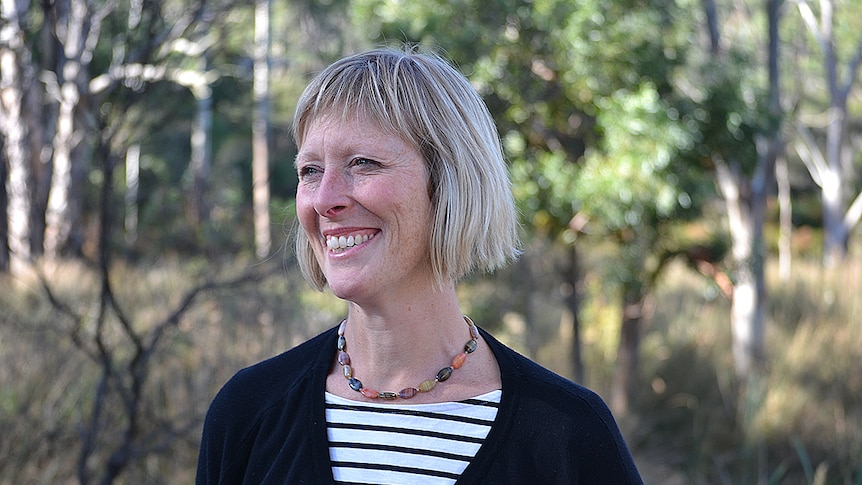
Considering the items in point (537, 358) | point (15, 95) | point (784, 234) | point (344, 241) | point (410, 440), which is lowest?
point (537, 358)

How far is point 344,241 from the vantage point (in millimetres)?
1784

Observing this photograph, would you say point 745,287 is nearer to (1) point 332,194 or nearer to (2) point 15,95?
(2) point 15,95

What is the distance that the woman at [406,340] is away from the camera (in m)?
1.73

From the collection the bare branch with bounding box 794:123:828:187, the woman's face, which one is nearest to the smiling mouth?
the woman's face

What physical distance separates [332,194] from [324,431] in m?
0.46

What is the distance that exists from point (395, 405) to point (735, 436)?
5377 millimetres

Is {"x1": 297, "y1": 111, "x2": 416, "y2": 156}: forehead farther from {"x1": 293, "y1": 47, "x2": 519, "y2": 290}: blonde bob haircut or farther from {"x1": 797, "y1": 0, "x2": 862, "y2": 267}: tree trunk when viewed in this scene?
{"x1": 797, "y1": 0, "x2": 862, "y2": 267}: tree trunk

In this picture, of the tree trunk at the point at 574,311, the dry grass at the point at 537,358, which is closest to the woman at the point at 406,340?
the dry grass at the point at 537,358

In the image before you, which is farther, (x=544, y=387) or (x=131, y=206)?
(x=131, y=206)

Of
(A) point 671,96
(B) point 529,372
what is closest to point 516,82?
(A) point 671,96

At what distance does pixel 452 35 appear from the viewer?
5664mm

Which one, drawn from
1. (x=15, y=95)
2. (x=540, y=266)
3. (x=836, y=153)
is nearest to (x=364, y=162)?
(x=15, y=95)

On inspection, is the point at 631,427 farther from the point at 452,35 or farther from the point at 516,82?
the point at 452,35

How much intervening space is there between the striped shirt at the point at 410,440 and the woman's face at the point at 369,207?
242 mm
